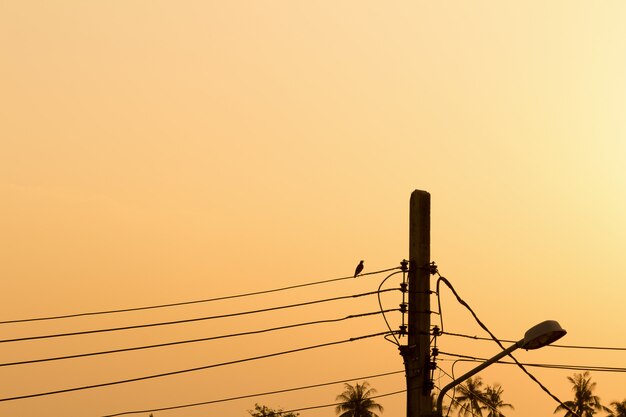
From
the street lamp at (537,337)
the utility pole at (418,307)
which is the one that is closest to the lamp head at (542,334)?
the street lamp at (537,337)

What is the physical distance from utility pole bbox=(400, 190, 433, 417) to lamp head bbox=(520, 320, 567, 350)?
248cm

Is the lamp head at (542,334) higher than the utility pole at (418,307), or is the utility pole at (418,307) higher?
the utility pole at (418,307)

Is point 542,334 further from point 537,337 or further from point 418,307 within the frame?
point 418,307

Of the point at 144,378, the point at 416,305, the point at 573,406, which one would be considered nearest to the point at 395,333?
the point at 416,305

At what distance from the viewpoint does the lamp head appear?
20.5m

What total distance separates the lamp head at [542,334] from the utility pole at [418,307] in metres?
2.48

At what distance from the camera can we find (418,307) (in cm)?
2292

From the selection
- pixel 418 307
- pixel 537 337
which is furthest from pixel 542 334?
pixel 418 307

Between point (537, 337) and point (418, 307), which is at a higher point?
point (418, 307)

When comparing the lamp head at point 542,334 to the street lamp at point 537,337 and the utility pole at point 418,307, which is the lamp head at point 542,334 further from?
the utility pole at point 418,307

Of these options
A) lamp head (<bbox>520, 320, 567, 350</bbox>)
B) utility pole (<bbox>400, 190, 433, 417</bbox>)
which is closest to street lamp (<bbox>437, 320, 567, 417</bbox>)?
lamp head (<bbox>520, 320, 567, 350</bbox>)

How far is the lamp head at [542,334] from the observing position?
67.2ft

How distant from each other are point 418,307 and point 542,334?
3.05m

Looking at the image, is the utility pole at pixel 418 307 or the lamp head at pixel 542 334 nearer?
the lamp head at pixel 542 334
